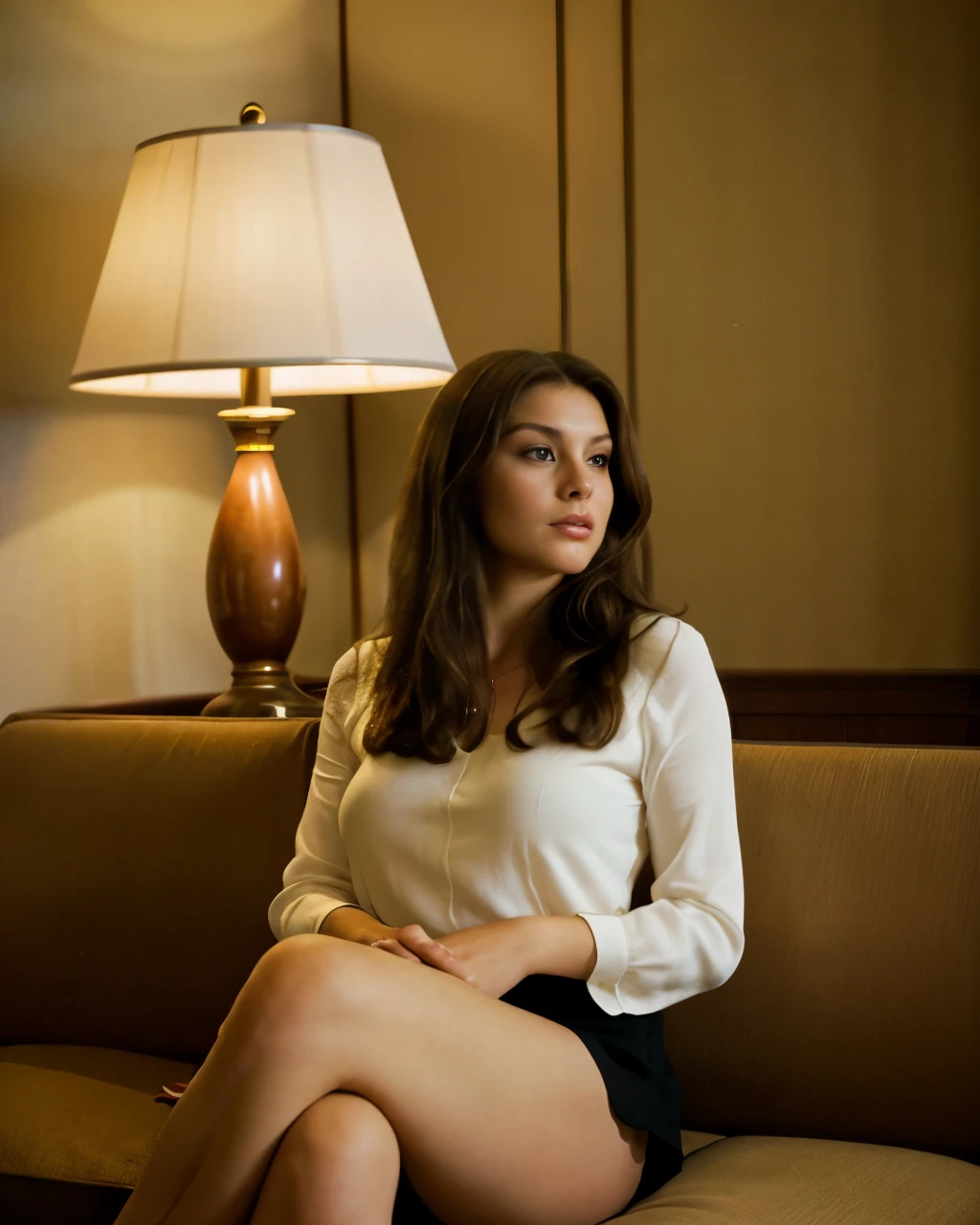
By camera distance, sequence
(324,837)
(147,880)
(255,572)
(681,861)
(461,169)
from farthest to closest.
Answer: (461,169), (255,572), (147,880), (324,837), (681,861)

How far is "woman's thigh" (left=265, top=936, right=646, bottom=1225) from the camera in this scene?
1286 mm

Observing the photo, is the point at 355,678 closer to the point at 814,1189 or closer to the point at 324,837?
the point at 324,837

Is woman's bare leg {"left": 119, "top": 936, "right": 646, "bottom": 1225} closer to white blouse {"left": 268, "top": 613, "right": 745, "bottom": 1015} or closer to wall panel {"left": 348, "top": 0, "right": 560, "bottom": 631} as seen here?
white blouse {"left": 268, "top": 613, "right": 745, "bottom": 1015}

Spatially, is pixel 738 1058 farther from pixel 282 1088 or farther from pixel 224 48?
pixel 224 48

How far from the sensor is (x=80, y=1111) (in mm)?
1685

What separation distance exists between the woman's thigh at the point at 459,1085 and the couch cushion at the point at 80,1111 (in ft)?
1.44

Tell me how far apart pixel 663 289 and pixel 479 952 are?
1.73m

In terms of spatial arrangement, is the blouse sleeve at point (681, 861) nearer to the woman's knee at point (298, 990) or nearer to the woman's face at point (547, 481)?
the woman's face at point (547, 481)

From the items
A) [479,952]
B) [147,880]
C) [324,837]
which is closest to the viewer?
[479,952]

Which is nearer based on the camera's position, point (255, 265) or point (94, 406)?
point (255, 265)

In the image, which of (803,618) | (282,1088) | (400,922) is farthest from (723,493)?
(282,1088)

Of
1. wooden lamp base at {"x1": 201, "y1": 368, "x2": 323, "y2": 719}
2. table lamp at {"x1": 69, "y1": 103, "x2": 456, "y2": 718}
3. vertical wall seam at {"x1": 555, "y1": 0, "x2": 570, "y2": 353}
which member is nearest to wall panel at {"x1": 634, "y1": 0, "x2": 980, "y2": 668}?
vertical wall seam at {"x1": 555, "y1": 0, "x2": 570, "y2": 353}

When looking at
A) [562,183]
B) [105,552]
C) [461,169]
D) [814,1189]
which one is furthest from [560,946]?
[461,169]

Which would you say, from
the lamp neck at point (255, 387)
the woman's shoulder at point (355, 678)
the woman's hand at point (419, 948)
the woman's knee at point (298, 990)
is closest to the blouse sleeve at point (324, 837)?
the woman's shoulder at point (355, 678)
